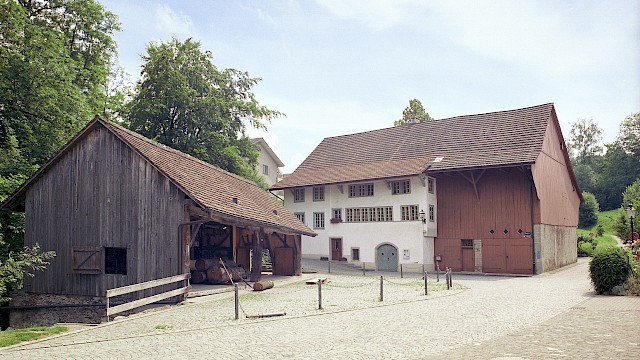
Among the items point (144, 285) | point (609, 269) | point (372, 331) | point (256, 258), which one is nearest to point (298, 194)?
point (256, 258)

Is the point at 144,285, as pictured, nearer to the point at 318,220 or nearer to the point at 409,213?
the point at 409,213

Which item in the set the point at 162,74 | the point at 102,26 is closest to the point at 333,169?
the point at 162,74

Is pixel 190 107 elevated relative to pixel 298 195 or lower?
elevated

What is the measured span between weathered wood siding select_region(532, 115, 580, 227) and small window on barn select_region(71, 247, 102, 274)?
2571 centimetres

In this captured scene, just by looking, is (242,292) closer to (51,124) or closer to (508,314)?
(508,314)

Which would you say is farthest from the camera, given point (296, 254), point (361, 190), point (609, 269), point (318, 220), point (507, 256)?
point (318, 220)

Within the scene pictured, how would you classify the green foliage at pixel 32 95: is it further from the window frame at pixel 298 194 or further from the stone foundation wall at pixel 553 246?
the stone foundation wall at pixel 553 246

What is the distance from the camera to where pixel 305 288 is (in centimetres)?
2397

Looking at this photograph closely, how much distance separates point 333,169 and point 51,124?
883 inches

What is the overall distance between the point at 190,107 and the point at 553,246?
1103 inches

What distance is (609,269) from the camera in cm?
2072

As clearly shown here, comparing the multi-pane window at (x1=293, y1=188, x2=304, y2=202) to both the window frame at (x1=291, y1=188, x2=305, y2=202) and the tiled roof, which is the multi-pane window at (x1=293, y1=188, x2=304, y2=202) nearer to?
the window frame at (x1=291, y1=188, x2=305, y2=202)

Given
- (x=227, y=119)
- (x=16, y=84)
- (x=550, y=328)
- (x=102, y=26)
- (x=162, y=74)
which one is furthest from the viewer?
(x=227, y=119)

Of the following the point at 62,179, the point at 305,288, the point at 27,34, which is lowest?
the point at 305,288
